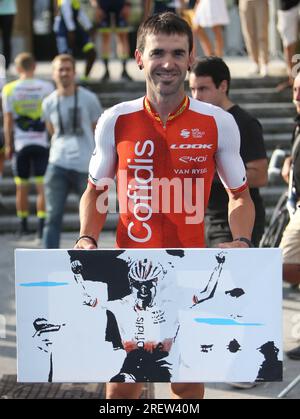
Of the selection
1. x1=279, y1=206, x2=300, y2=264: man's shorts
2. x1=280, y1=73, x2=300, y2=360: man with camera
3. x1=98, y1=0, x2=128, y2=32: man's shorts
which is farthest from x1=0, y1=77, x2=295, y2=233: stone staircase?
x1=279, y1=206, x2=300, y2=264: man's shorts

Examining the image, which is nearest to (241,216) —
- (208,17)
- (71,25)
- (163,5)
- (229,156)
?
(229,156)

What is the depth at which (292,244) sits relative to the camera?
6113mm

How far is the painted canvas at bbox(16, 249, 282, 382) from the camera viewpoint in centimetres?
397

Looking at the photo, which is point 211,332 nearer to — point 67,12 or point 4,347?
point 4,347

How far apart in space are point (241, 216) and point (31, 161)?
656 centimetres

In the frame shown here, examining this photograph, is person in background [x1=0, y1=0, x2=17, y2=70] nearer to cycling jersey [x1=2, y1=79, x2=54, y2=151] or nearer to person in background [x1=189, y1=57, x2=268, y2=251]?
cycling jersey [x1=2, y1=79, x2=54, y2=151]

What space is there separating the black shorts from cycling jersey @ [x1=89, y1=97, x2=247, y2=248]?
20.3 feet

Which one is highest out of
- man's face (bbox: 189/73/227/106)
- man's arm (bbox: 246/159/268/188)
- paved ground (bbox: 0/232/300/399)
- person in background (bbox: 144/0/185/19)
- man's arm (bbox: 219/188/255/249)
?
person in background (bbox: 144/0/185/19)

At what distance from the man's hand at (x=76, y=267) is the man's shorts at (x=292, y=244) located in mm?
2305

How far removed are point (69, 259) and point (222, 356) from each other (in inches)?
27.8

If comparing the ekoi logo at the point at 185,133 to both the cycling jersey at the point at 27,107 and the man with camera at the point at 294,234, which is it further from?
the cycling jersey at the point at 27,107

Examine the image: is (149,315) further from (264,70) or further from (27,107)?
(264,70)

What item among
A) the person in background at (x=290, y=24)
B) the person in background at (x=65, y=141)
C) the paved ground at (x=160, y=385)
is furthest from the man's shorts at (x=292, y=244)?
the person in background at (x=290, y=24)

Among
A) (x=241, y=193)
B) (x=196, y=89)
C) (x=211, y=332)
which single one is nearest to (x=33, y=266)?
(x=211, y=332)
